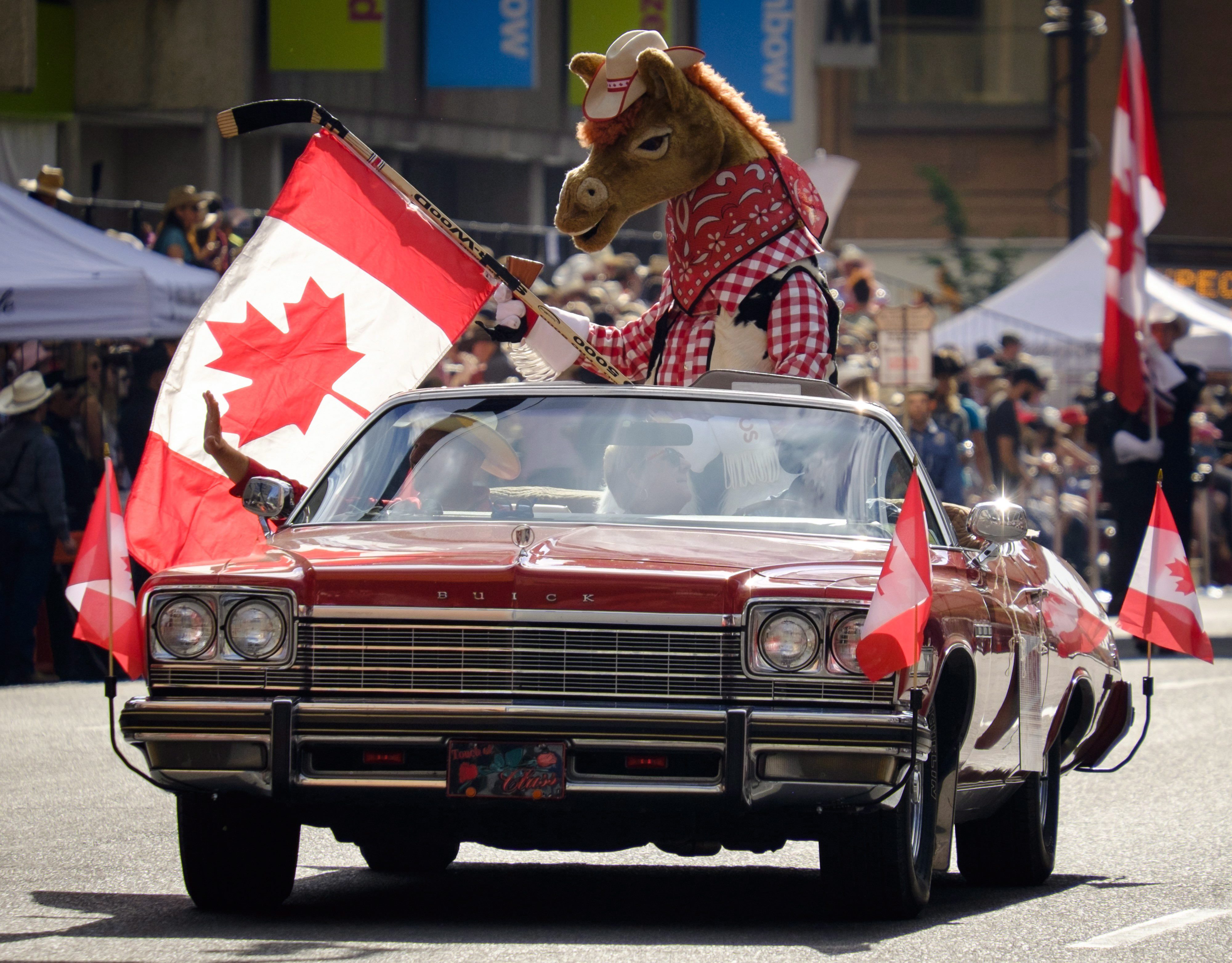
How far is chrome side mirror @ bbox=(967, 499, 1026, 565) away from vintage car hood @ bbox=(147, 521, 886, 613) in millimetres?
479

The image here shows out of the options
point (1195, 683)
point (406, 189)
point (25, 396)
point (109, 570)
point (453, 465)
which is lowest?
point (1195, 683)

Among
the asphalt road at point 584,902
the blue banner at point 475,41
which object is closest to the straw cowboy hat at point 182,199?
the asphalt road at point 584,902

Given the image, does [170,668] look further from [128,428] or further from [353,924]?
[128,428]

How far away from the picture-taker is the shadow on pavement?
637 centimetres

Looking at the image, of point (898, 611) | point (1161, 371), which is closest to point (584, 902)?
point (898, 611)

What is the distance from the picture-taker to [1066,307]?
26.8 m

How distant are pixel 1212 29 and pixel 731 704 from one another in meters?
46.6

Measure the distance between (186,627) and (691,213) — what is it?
379 centimetres

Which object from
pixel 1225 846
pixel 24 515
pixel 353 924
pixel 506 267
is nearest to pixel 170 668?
pixel 353 924

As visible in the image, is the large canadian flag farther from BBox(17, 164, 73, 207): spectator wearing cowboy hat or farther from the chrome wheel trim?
BBox(17, 164, 73, 207): spectator wearing cowboy hat

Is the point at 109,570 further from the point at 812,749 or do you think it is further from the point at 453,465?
the point at 812,749

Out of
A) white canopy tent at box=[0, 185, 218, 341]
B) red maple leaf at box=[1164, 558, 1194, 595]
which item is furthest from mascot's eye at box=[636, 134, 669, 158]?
white canopy tent at box=[0, 185, 218, 341]

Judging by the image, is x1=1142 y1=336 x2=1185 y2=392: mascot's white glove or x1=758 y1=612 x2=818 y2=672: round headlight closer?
x1=758 y1=612 x2=818 y2=672: round headlight

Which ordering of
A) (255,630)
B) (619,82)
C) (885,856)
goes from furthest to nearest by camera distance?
(619,82), (885,856), (255,630)
